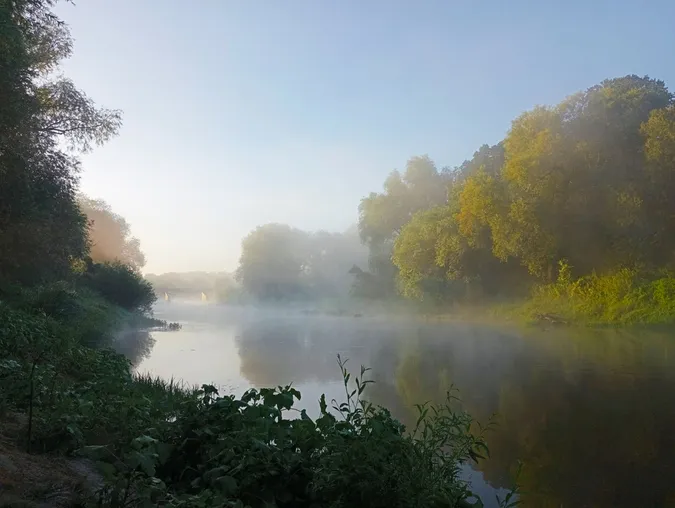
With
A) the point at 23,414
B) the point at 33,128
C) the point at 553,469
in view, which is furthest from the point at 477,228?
the point at 23,414

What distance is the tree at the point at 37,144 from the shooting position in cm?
952

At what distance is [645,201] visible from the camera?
19828 millimetres

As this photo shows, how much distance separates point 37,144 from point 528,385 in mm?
12746

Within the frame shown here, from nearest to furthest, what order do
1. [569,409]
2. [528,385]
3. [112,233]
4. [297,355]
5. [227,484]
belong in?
[227,484] → [569,409] → [528,385] → [297,355] → [112,233]

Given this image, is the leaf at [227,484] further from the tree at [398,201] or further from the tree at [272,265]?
the tree at [272,265]

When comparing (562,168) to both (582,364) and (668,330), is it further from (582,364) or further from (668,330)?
(582,364)

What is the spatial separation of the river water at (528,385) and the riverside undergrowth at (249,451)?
661mm

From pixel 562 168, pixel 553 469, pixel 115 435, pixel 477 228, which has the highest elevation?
pixel 562 168

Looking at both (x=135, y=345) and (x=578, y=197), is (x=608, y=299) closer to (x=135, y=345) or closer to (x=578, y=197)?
(x=578, y=197)

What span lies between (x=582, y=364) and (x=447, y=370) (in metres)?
2.73

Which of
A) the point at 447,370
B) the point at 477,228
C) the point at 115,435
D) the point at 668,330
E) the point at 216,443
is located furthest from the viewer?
the point at 477,228

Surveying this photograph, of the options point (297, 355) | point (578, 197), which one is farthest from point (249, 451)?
point (578, 197)

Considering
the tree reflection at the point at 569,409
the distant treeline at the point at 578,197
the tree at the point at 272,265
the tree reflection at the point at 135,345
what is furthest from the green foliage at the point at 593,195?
the tree at the point at 272,265

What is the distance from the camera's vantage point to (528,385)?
8.57 m
